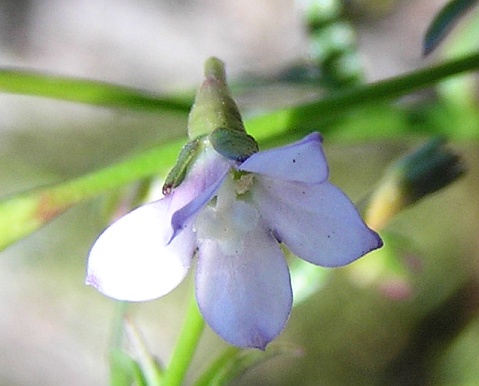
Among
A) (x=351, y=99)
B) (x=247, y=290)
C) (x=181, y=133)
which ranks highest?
(x=181, y=133)

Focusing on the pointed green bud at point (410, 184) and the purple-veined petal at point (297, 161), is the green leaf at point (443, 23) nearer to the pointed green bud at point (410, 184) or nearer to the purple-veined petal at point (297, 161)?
the pointed green bud at point (410, 184)

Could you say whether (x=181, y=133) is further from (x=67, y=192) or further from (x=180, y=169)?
(x=180, y=169)

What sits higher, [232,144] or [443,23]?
[443,23]

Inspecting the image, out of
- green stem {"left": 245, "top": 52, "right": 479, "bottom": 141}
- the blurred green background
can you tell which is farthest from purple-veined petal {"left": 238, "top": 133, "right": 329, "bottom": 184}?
the blurred green background

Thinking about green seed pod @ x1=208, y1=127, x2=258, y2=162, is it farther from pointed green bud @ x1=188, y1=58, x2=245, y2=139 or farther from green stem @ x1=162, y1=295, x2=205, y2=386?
green stem @ x1=162, y1=295, x2=205, y2=386

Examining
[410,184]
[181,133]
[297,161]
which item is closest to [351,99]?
[410,184]

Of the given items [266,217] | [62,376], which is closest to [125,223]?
[266,217]
